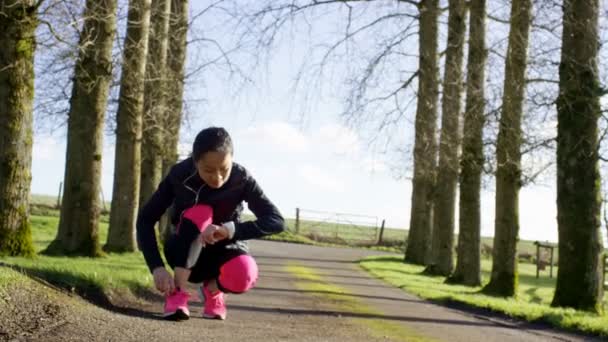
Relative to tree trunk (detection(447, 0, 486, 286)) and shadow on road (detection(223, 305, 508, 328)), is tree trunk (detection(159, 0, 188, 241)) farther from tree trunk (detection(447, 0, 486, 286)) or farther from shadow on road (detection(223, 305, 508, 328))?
shadow on road (detection(223, 305, 508, 328))

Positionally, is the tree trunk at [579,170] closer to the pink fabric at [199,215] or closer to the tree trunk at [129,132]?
the tree trunk at [129,132]

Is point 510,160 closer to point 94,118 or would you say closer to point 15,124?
point 94,118

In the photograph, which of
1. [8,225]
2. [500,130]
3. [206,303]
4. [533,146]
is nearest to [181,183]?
[206,303]

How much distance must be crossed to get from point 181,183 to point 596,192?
29.7 ft

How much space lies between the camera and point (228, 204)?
19.6 feet

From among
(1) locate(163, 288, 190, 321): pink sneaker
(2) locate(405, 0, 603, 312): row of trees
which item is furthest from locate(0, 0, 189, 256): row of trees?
(2) locate(405, 0, 603, 312): row of trees

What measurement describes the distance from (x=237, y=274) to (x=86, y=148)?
9.98 metres

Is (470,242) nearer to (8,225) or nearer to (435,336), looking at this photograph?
(8,225)

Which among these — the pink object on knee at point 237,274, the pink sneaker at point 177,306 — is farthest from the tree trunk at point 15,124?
the pink object on knee at point 237,274

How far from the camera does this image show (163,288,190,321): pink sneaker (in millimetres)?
6094

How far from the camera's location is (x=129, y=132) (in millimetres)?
17531

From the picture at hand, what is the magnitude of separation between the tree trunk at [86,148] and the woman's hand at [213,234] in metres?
10.0

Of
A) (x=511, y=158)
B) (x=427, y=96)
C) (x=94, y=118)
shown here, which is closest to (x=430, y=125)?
(x=427, y=96)

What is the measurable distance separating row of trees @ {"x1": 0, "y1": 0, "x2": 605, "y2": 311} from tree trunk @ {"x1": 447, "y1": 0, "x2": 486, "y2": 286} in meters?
0.03
